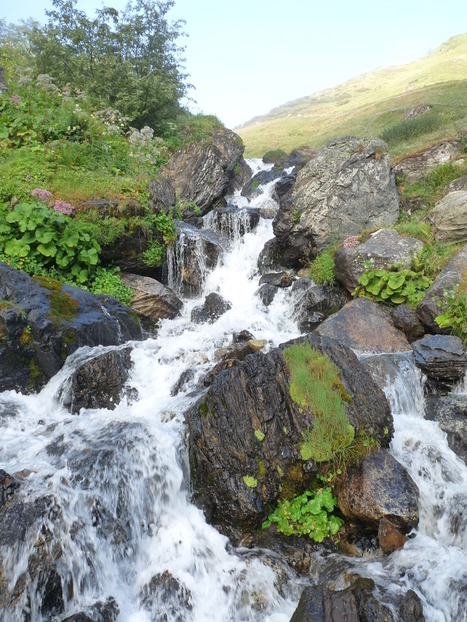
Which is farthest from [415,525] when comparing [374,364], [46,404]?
[46,404]

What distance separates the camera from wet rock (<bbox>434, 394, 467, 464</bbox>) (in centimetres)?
671

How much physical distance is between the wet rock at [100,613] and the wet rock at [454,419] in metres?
5.51

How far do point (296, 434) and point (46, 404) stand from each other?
5.09 meters

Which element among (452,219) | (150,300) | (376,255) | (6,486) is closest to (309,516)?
(6,486)

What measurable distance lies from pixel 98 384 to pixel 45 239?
14.7ft

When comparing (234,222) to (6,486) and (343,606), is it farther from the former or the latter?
(343,606)

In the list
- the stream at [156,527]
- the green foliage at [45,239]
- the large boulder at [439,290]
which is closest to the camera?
the stream at [156,527]

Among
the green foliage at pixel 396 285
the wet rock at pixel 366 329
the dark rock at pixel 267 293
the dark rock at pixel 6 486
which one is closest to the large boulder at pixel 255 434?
the dark rock at pixel 6 486

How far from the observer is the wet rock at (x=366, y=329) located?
10.1 m

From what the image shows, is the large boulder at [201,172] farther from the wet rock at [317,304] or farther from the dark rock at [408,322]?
the dark rock at [408,322]

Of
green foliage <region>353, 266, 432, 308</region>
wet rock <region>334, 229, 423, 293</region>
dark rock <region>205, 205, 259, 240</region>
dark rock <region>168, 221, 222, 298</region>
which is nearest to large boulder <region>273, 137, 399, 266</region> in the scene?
wet rock <region>334, 229, 423, 293</region>

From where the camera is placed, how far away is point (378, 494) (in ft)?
17.4

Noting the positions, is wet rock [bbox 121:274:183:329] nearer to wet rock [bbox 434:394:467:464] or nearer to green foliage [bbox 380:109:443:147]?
wet rock [bbox 434:394:467:464]

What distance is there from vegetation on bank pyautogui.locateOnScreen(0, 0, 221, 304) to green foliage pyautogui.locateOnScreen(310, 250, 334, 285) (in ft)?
16.4
